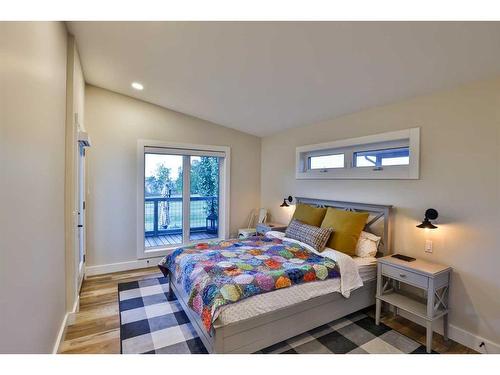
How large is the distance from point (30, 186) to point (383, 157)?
3170 millimetres

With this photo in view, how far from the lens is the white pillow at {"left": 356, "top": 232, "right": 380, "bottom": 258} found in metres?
2.79

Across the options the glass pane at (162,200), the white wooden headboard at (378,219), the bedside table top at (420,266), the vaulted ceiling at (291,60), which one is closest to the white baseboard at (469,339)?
the bedside table top at (420,266)

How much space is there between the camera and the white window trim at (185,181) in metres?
3.98

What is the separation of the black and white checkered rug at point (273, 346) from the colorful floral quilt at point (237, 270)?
410 mm

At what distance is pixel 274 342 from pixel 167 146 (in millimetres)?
3190

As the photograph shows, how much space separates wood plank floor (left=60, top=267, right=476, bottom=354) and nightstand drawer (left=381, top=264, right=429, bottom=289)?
529mm

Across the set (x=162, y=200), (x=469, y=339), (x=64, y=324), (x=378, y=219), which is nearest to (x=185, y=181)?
(x=162, y=200)

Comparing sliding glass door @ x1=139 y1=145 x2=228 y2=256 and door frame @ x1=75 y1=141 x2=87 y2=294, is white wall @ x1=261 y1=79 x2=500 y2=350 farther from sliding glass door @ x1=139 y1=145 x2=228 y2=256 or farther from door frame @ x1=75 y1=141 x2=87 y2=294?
door frame @ x1=75 y1=141 x2=87 y2=294

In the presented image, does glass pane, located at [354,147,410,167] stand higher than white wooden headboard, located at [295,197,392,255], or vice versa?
glass pane, located at [354,147,410,167]

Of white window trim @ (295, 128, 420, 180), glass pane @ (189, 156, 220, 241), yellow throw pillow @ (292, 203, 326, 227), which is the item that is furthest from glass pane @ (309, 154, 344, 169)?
glass pane @ (189, 156, 220, 241)

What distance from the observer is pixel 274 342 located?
209 centimetres

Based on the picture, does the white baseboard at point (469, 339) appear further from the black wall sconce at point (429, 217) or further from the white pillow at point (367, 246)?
the black wall sconce at point (429, 217)

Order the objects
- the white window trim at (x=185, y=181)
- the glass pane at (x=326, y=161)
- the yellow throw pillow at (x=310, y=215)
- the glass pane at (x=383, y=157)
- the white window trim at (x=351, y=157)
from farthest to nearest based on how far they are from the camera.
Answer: the white window trim at (x=185, y=181)
the glass pane at (x=326, y=161)
the yellow throw pillow at (x=310, y=215)
the glass pane at (x=383, y=157)
the white window trim at (x=351, y=157)

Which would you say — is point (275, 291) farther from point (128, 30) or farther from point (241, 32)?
point (128, 30)
